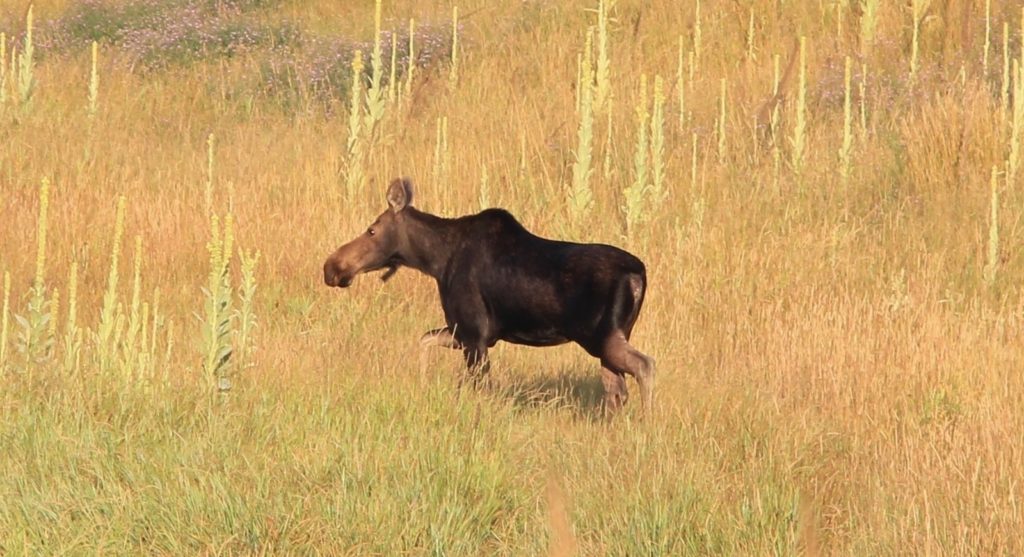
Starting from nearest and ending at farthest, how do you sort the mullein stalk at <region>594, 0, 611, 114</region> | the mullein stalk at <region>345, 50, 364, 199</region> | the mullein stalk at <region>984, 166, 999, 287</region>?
the mullein stalk at <region>984, 166, 999, 287</region> → the mullein stalk at <region>345, 50, 364, 199</region> → the mullein stalk at <region>594, 0, 611, 114</region>

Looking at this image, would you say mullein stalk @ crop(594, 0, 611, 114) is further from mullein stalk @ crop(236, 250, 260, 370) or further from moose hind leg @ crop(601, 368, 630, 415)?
mullein stalk @ crop(236, 250, 260, 370)

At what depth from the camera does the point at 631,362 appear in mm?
6566

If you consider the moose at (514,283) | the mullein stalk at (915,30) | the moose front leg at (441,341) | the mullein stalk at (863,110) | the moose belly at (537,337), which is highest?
the mullein stalk at (915,30)

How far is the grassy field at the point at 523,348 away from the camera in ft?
17.2

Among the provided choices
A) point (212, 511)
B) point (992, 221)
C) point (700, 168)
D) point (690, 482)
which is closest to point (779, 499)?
point (690, 482)

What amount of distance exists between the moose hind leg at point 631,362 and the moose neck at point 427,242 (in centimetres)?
114

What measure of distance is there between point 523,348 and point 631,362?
1525mm

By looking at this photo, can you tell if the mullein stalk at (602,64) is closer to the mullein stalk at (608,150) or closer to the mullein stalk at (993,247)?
the mullein stalk at (608,150)

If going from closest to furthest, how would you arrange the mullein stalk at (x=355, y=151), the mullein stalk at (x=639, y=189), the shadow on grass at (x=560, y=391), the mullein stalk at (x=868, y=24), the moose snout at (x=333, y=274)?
1. the shadow on grass at (x=560, y=391)
2. the moose snout at (x=333, y=274)
3. the mullein stalk at (x=639, y=189)
4. the mullein stalk at (x=355, y=151)
5. the mullein stalk at (x=868, y=24)

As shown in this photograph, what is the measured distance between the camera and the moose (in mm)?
6594

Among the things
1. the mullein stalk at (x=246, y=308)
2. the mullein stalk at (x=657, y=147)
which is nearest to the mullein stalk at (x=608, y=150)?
the mullein stalk at (x=657, y=147)

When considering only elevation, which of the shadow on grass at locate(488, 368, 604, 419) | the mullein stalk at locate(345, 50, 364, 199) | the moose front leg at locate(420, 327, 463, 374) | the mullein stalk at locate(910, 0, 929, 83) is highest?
the mullein stalk at locate(910, 0, 929, 83)

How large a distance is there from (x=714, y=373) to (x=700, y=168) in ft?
11.6

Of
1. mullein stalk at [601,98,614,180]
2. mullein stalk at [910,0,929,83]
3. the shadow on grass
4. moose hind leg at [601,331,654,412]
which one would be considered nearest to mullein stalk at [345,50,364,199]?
mullein stalk at [601,98,614,180]
